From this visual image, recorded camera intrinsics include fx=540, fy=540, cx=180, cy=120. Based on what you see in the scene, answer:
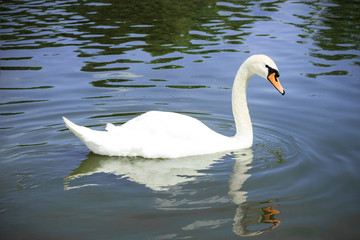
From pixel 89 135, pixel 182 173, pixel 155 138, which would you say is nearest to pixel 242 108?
pixel 155 138

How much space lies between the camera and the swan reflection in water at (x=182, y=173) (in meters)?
5.64

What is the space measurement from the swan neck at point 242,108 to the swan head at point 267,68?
122mm

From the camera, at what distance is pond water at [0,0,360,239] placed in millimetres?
5648

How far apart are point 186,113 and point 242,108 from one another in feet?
5.39

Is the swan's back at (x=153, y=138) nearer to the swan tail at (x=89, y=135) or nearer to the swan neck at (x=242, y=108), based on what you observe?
the swan tail at (x=89, y=135)

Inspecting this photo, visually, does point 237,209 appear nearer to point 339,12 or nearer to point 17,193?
point 17,193

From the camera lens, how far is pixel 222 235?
208 inches

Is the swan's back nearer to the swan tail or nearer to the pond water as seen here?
the swan tail

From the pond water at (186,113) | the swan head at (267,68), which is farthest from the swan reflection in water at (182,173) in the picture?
the swan head at (267,68)

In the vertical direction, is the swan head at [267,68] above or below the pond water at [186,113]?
above

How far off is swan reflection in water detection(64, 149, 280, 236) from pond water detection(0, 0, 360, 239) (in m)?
0.02

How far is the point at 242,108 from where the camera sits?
25.9 ft

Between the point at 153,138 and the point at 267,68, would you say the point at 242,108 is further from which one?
the point at 153,138

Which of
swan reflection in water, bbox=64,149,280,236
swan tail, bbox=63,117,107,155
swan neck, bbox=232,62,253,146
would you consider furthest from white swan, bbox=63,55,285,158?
swan neck, bbox=232,62,253,146
